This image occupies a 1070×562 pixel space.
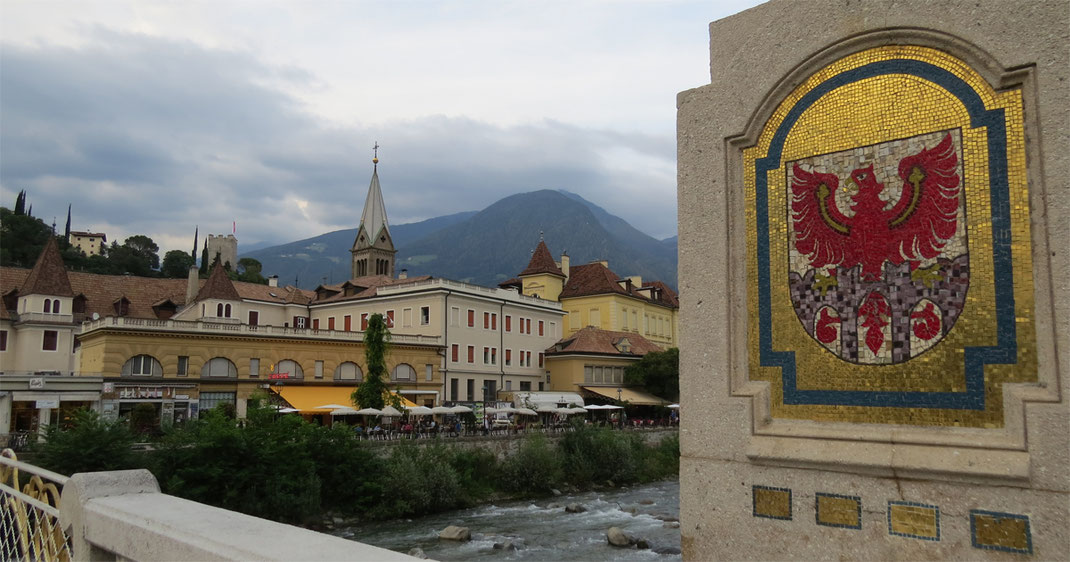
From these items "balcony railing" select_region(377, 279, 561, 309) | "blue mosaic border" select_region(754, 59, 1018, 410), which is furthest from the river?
"balcony railing" select_region(377, 279, 561, 309)

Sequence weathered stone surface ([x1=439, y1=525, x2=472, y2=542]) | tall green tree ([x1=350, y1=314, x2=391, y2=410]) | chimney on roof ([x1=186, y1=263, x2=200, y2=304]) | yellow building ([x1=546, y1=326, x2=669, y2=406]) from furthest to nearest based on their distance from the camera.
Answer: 1. yellow building ([x1=546, y1=326, x2=669, y2=406])
2. chimney on roof ([x1=186, y1=263, x2=200, y2=304])
3. tall green tree ([x1=350, y1=314, x2=391, y2=410])
4. weathered stone surface ([x1=439, y1=525, x2=472, y2=542])

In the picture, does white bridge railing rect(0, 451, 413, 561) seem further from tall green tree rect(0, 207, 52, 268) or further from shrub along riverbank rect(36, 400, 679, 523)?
tall green tree rect(0, 207, 52, 268)

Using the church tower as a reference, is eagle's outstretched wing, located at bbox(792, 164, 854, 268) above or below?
below

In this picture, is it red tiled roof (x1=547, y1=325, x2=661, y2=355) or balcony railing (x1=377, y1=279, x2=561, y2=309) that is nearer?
balcony railing (x1=377, y1=279, x2=561, y2=309)

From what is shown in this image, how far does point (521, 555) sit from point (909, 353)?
747 inches

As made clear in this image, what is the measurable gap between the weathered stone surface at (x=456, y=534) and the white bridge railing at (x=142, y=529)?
2044 centimetres

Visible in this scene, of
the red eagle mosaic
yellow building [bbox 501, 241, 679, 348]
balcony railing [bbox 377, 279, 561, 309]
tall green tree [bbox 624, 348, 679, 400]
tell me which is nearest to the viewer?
the red eagle mosaic

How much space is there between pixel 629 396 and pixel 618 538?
29.2 meters

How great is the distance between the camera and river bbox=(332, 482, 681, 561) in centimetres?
2227

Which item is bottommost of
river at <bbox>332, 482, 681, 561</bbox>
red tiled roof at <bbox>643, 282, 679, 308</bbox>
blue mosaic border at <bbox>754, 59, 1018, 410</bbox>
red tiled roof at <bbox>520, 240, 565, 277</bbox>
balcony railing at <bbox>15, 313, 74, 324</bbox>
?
river at <bbox>332, 482, 681, 561</bbox>

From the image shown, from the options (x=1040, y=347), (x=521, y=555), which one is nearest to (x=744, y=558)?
(x=1040, y=347)

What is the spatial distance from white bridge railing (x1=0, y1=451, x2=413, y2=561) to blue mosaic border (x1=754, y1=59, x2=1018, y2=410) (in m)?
3.55

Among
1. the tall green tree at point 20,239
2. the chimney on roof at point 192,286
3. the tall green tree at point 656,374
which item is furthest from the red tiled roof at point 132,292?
the tall green tree at point 20,239

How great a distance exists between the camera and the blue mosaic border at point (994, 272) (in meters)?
4.62
